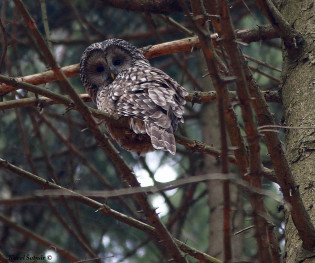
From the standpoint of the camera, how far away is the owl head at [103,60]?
529 cm

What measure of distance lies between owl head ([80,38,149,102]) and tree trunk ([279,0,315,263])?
5.93ft

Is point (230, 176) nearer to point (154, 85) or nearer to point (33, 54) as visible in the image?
point (154, 85)

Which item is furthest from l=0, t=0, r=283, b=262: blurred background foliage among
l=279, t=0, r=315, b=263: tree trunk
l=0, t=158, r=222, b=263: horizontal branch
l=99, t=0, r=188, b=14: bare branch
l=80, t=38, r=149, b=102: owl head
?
l=0, t=158, r=222, b=263: horizontal branch

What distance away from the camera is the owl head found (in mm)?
5285

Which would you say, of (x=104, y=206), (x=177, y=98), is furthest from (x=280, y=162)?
(x=177, y=98)

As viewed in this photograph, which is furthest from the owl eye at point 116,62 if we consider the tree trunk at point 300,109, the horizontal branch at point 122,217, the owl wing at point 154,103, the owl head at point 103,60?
the horizontal branch at point 122,217

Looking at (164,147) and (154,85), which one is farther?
(154,85)

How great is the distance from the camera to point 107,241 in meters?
7.46

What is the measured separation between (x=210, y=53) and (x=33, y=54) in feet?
18.7

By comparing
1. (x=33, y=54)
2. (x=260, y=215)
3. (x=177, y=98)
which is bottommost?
(x=260, y=215)

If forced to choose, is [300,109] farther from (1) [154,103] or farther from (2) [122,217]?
(2) [122,217]

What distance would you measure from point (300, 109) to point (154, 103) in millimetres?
966

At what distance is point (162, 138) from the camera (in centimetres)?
342

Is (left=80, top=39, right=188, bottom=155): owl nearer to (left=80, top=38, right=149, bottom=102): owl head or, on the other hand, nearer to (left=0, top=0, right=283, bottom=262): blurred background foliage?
(left=80, top=38, right=149, bottom=102): owl head
